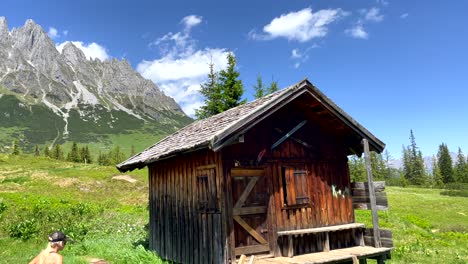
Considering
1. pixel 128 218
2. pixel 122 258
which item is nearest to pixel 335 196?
pixel 122 258

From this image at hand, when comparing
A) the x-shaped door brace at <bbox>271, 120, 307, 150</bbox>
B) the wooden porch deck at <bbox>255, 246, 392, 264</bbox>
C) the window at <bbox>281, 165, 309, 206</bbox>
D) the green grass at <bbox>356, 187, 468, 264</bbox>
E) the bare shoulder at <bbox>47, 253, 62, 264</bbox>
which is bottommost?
the green grass at <bbox>356, 187, 468, 264</bbox>

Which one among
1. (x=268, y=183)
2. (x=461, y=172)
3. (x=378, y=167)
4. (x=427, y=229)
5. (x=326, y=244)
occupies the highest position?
(x=378, y=167)

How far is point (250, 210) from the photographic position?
10531 millimetres

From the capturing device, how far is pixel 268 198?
35.6 feet

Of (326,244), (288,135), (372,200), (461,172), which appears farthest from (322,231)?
(461,172)

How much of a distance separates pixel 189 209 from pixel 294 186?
3.25m

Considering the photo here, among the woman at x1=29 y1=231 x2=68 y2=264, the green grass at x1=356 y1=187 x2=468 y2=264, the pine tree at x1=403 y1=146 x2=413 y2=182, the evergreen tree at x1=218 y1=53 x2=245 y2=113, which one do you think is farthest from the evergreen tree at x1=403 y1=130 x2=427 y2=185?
the woman at x1=29 y1=231 x2=68 y2=264

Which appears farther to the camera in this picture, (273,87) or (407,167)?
(407,167)

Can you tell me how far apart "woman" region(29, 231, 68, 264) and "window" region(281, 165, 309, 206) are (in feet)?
21.0

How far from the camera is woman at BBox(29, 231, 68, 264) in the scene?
625 centimetres

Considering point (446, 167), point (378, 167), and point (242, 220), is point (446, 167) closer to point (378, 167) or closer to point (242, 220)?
point (378, 167)

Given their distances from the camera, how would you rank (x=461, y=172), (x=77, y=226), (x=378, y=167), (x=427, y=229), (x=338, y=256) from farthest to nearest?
(x=378, y=167) → (x=461, y=172) → (x=427, y=229) → (x=77, y=226) → (x=338, y=256)

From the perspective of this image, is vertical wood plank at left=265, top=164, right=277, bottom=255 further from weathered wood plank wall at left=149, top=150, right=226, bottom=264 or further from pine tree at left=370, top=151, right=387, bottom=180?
pine tree at left=370, top=151, right=387, bottom=180

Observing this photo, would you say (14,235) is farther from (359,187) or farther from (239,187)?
(359,187)
